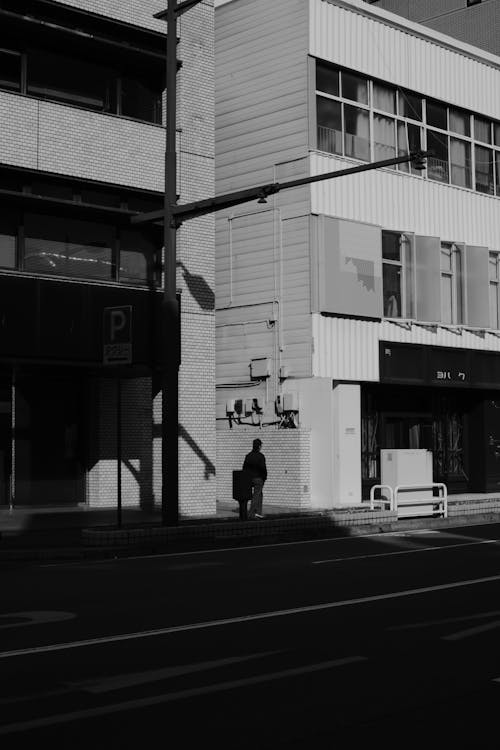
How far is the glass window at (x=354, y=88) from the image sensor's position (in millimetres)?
27812

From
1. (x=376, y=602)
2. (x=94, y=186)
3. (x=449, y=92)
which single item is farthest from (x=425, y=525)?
(x=449, y=92)

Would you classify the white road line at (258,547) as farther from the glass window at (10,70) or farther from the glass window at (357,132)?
the glass window at (357,132)

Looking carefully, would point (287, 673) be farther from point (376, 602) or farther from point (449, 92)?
point (449, 92)

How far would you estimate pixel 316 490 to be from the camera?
84.6 feet

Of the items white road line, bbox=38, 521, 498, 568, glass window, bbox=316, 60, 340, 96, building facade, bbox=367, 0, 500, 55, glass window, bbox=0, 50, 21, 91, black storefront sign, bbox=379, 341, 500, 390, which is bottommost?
white road line, bbox=38, 521, 498, 568

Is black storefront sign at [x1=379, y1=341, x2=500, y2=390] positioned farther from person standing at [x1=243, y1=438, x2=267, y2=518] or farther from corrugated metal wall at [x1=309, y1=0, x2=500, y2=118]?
person standing at [x1=243, y1=438, x2=267, y2=518]

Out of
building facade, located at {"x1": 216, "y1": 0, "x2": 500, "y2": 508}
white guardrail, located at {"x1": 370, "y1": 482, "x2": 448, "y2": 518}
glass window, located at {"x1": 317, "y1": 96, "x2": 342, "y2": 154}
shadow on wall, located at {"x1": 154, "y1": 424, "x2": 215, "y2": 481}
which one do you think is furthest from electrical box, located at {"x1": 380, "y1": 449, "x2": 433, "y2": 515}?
glass window, located at {"x1": 317, "y1": 96, "x2": 342, "y2": 154}

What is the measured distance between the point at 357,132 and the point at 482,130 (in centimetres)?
578

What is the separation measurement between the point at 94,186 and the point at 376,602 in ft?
43.8

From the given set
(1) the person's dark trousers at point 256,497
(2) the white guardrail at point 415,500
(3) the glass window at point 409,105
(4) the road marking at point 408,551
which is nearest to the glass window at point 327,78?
(3) the glass window at point 409,105

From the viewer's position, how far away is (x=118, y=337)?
17.6 m

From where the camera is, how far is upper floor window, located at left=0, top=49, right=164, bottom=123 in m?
21.4

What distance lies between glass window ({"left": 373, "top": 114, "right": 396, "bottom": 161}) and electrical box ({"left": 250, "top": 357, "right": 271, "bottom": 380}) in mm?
6137

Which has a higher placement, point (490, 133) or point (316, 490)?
point (490, 133)
